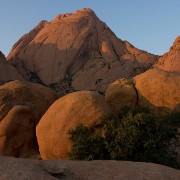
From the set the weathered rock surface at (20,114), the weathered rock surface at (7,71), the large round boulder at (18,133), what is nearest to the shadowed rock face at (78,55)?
the weathered rock surface at (7,71)

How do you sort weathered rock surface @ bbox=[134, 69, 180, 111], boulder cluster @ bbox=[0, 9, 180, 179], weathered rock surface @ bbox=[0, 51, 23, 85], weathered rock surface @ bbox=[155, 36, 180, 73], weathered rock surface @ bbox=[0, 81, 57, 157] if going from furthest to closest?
weathered rock surface @ bbox=[0, 51, 23, 85] < weathered rock surface @ bbox=[155, 36, 180, 73] < weathered rock surface @ bbox=[0, 81, 57, 157] < weathered rock surface @ bbox=[134, 69, 180, 111] < boulder cluster @ bbox=[0, 9, 180, 179]

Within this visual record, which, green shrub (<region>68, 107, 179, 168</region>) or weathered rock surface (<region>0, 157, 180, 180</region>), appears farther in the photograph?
green shrub (<region>68, 107, 179, 168</region>)

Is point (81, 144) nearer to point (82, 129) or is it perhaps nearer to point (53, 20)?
point (82, 129)

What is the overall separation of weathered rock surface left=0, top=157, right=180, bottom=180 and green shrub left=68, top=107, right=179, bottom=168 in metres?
4.85

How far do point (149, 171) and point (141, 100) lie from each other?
1403 centimetres

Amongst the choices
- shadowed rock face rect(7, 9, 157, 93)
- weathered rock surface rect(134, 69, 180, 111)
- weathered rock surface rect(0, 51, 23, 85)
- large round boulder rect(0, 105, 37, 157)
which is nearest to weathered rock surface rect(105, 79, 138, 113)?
weathered rock surface rect(134, 69, 180, 111)

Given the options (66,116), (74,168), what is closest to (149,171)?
(74,168)

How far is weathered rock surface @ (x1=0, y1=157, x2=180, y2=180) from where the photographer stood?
431 inches

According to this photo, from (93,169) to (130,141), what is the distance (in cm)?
583

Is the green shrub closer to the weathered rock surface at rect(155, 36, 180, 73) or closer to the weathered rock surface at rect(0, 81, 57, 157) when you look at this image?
the weathered rock surface at rect(0, 81, 57, 157)

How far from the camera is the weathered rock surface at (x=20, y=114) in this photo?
2577cm

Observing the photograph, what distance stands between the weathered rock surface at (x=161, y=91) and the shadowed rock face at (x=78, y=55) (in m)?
55.2

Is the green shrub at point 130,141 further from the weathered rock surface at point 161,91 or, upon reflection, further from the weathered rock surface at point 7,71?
the weathered rock surface at point 7,71

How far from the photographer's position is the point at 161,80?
85.1ft
